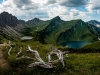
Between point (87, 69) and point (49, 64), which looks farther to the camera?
point (87, 69)

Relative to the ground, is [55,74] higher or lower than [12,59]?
lower

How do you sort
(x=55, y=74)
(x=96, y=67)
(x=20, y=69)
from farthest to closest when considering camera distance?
(x=96, y=67), (x=20, y=69), (x=55, y=74)

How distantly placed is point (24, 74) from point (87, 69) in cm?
729

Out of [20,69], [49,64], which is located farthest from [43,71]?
[20,69]

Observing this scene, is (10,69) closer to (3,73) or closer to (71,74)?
(3,73)

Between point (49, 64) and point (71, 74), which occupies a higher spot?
point (49, 64)

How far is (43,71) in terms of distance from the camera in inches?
782

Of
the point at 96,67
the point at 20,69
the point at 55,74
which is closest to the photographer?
the point at 55,74

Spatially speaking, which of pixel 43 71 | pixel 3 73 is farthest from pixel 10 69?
pixel 43 71

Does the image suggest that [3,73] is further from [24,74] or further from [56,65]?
[56,65]

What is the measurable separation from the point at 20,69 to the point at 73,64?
6.50 metres

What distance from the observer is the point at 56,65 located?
2059 centimetres

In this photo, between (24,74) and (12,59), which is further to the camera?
(12,59)

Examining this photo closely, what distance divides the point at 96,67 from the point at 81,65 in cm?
180
